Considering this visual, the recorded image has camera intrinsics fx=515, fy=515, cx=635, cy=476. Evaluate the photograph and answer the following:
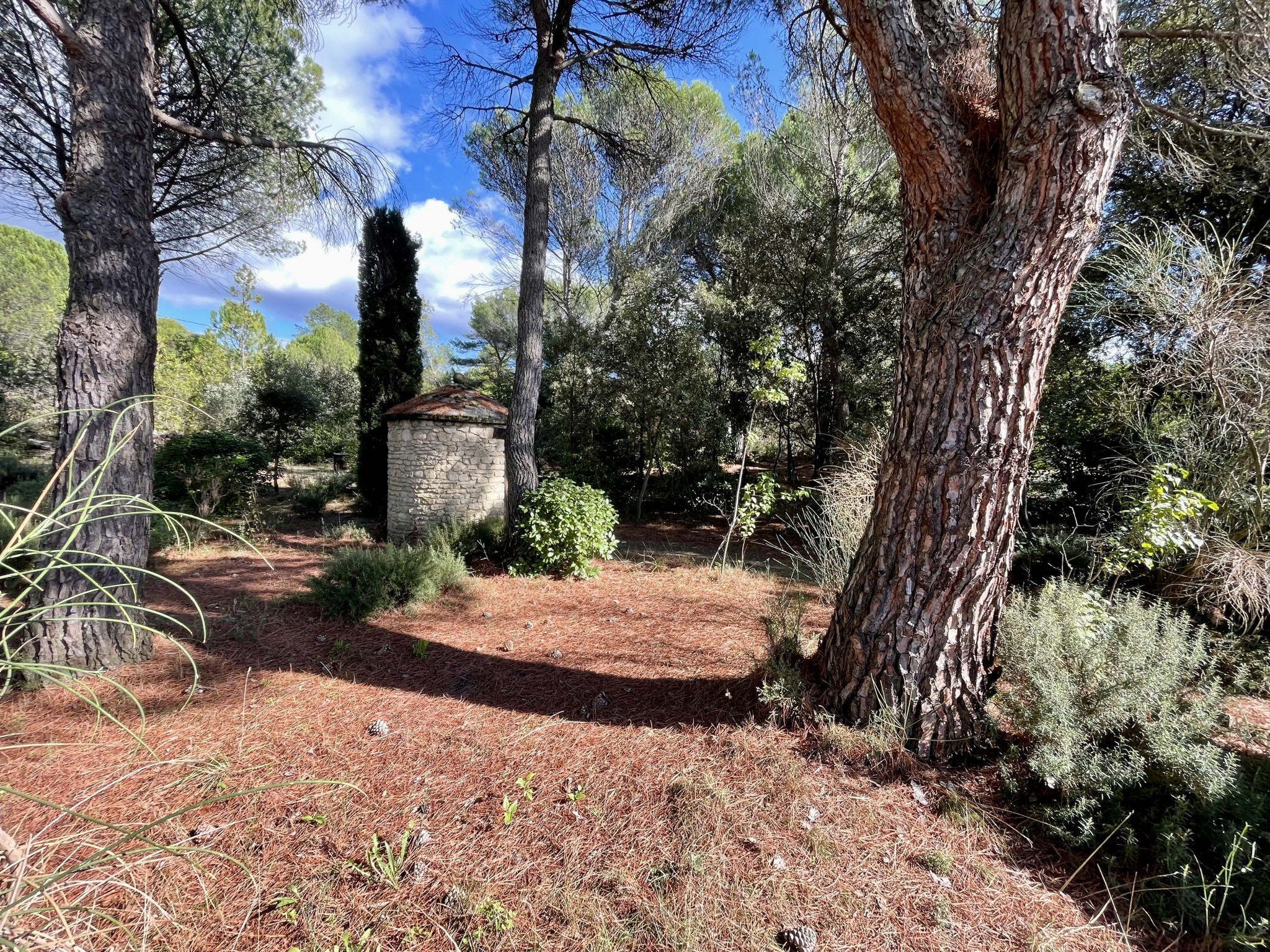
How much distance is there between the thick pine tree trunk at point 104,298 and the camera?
287 cm

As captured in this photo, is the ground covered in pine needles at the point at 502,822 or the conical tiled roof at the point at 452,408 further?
the conical tiled roof at the point at 452,408

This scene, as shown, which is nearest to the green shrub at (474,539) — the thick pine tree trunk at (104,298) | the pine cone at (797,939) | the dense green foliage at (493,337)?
the thick pine tree trunk at (104,298)

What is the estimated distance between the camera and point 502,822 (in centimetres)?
188

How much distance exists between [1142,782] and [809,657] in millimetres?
1236

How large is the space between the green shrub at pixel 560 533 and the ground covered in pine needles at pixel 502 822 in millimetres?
2245

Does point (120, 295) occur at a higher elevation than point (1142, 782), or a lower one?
higher

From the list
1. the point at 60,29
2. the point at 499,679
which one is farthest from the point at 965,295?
the point at 60,29

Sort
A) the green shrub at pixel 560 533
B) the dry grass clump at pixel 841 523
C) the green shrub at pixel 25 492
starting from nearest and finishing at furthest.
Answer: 1. the dry grass clump at pixel 841 523
2. the green shrub at pixel 560 533
3. the green shrub at pixel 25 492

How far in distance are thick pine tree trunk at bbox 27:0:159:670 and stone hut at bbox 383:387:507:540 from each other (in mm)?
4093

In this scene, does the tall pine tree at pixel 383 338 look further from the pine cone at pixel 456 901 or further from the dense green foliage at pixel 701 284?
the pine cone at pixel 456 901

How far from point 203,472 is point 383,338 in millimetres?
3679

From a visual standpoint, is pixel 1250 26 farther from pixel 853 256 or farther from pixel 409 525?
pixel 409 525

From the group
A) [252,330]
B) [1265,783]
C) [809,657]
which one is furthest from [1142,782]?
[252,330]

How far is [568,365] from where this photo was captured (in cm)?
1055
